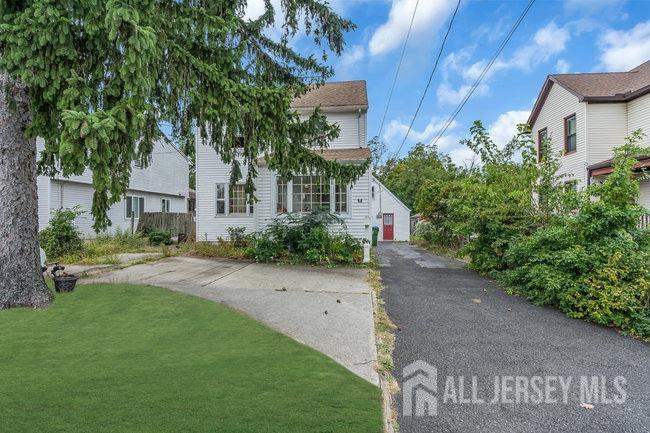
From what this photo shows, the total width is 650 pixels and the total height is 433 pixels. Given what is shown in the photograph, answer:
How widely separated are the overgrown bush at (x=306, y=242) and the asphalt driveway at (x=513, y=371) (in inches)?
166

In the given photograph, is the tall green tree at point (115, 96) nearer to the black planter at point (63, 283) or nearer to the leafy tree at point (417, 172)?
the black planter at point (63, 283)

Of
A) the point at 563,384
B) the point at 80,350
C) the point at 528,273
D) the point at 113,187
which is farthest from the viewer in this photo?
the point at 528,273

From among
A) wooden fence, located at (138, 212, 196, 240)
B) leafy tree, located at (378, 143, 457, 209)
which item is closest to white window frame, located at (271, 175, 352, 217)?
wooden fence, located at (138, 212, 196, 240)

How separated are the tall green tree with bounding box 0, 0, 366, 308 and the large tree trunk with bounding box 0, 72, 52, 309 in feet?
0.05

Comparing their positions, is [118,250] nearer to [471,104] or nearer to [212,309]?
[212,309]

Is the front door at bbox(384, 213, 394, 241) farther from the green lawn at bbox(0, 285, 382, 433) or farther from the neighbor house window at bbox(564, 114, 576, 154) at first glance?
the green lawn at bbox(0, 285, 382, 433)

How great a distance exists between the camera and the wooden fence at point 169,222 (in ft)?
61.4

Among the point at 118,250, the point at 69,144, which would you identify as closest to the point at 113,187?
the point at 69,144

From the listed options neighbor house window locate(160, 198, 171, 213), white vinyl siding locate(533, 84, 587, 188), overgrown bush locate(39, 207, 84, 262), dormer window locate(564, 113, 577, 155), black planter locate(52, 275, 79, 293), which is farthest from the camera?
neighbor house window locate(160, 198, 171, 213)

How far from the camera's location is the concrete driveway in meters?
4.50

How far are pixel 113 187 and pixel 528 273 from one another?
7.55 metres

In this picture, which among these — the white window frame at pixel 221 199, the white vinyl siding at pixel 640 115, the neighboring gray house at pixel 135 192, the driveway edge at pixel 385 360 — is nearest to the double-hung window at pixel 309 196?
the white window frame at pixel 221 199

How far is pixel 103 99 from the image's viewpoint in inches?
183

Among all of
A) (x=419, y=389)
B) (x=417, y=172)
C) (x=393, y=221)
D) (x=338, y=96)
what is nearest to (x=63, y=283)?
(x=419, y=389)
